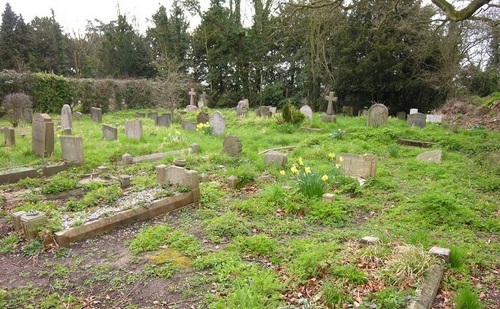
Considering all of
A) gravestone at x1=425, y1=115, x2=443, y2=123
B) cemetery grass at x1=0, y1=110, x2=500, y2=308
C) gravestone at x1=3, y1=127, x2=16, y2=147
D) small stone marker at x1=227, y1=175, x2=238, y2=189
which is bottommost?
cemetery grass at x1=0, y1=110, x2=500, y2=308

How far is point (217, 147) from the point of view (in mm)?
11516

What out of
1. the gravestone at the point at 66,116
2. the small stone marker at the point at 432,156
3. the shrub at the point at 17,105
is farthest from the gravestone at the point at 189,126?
the small stone marker at the point at 432,156

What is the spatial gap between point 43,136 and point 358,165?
8343 millimetres

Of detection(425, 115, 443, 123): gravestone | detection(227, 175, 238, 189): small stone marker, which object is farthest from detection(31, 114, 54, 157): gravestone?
detection(425, 115, 443, 123): gravestone

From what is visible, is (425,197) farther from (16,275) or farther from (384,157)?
(16,275)

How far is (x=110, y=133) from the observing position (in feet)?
41.9

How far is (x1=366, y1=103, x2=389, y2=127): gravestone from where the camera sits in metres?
14.9

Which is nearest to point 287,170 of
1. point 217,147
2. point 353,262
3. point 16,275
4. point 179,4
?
point 217,147

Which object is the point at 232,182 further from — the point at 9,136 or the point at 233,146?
the point at 9,136

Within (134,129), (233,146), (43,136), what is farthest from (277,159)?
(43,136)

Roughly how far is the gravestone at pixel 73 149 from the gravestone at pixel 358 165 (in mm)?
6533

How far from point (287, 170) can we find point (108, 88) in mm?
20889

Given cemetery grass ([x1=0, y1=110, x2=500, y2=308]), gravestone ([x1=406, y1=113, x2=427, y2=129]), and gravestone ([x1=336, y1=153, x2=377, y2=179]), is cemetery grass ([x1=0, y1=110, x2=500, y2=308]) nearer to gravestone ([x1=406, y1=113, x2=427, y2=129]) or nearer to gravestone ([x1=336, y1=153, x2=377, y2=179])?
gravestone ([x1=336, y1=153, x2=377, y2=179])

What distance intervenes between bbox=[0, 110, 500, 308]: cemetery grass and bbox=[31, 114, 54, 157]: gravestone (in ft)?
1.78
